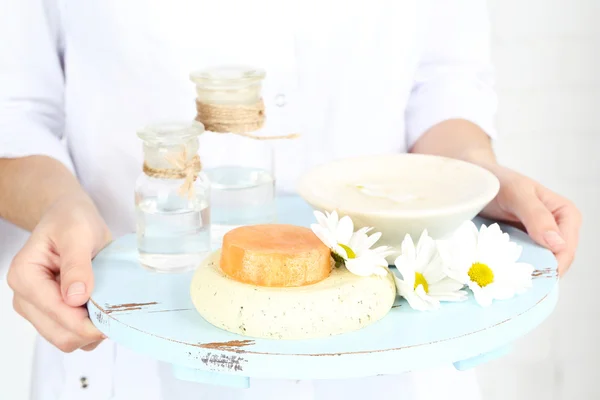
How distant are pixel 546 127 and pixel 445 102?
0.71 metres

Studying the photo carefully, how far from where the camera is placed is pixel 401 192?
0.80 meters

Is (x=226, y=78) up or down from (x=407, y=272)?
up

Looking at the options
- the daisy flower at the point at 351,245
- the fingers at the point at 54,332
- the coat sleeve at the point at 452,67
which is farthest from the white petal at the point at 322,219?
the coat sleeve at the point at 452,67

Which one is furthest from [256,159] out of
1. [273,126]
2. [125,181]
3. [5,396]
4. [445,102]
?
[5,396]

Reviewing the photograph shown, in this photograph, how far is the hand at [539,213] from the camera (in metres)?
0.82

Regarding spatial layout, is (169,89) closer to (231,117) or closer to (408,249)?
(231,117)

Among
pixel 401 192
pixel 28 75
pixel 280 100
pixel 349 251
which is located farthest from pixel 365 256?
pixel 28 75

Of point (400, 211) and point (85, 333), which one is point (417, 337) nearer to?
point (400, 211)

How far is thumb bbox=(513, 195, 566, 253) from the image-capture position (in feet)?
2.65

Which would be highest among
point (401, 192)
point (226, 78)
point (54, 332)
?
point (226, 78)

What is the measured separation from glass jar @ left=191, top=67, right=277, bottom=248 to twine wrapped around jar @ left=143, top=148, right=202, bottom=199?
0.06 m

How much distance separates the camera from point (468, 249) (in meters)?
0.71

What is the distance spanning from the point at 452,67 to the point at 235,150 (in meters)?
0.39

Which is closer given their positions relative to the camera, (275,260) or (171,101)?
(275,260)
